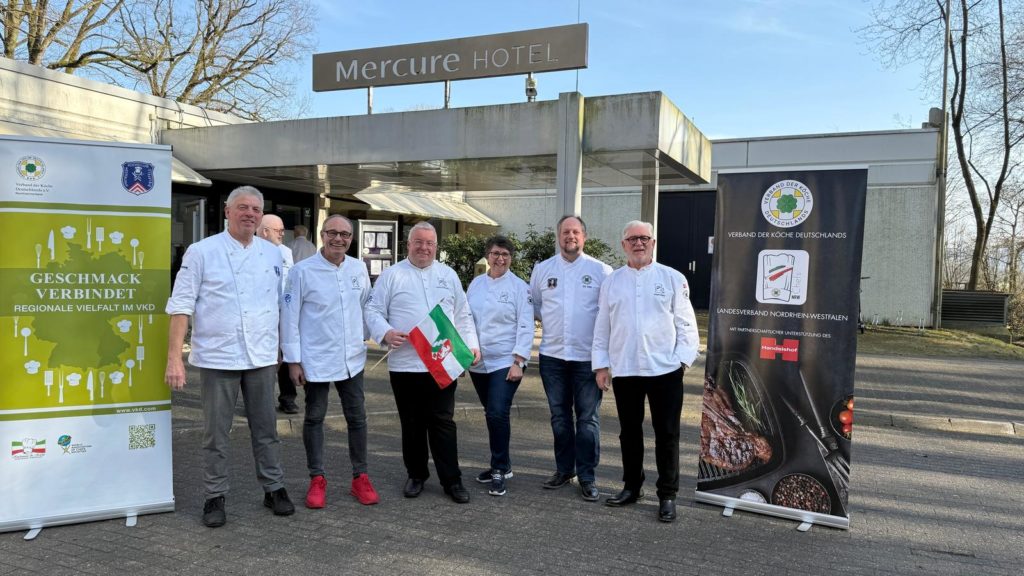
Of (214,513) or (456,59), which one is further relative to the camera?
(456,59)

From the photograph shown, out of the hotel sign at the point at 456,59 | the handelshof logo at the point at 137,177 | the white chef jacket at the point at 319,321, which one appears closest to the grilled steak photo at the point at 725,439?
the white chef jacket at the point at 319,321

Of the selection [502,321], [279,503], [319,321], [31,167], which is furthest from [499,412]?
[31,167]

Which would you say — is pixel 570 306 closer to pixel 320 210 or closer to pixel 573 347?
pixel 573 347

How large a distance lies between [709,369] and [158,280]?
12.4 feet

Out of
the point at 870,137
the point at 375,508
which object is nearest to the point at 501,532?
the point at 375,508

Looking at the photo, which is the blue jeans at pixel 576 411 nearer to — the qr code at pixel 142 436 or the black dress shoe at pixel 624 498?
the black dress shoe at pixel 624 498

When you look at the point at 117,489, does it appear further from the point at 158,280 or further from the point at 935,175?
the point at 935,175

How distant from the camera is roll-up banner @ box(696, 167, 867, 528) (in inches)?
174

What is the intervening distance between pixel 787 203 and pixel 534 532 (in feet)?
8.85

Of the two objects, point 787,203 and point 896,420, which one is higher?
point 787,203

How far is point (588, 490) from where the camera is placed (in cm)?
479

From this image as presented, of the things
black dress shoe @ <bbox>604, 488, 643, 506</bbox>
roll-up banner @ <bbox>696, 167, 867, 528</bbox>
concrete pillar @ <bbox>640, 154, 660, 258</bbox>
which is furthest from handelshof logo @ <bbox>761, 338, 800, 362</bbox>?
concrete pillar @ <bbox>640, 154, 660, 258</bbox>

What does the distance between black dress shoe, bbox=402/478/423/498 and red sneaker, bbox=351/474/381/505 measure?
197 millimetres

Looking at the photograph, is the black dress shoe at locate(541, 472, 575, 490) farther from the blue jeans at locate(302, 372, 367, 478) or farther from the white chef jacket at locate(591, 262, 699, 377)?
the blue jeans at locate(302, 372, 367, 478)
